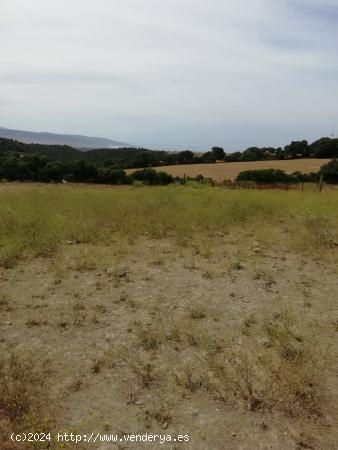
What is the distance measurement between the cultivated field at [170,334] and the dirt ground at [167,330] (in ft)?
0.05

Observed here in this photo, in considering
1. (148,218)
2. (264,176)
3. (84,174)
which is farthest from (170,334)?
(264,176)

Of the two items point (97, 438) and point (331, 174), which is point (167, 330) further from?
point (331, 174)

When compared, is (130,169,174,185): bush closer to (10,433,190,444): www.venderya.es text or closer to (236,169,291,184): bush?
(236,169,291,184): bush

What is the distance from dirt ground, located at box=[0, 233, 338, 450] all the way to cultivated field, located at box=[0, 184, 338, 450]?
0.02 metres

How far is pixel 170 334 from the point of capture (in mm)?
4691

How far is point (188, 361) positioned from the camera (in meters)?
4.16

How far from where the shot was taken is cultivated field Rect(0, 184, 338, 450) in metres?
3.28

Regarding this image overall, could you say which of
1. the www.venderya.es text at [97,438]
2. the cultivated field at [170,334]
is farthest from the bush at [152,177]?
the www.venderya.es text at [97,438]

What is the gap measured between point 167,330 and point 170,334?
0.14 meters

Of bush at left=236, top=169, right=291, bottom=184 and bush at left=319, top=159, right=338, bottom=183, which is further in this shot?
bush at left=236, top=169, right=291, bottom=184

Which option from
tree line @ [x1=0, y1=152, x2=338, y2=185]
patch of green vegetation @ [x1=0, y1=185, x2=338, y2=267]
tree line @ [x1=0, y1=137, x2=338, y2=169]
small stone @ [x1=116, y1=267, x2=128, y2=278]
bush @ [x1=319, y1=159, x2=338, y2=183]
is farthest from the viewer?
tree line @ [x1=0, y1=137, x2=338, y2=169]

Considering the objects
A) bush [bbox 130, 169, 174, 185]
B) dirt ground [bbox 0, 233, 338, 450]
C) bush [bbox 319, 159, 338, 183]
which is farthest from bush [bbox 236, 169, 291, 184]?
dirt ground [bbox 0, 233, 338, 450]

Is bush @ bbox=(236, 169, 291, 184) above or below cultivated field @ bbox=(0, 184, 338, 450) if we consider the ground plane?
above

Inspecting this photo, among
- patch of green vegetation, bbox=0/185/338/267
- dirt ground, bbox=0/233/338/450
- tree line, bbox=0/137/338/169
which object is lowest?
dirt ground, bbox=0/233/338/450
